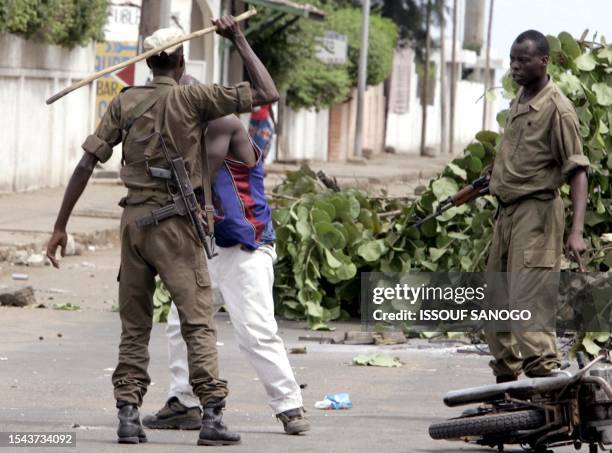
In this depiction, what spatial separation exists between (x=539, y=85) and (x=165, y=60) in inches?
70.3

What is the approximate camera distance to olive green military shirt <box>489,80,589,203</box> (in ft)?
23.5

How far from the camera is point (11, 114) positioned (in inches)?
909

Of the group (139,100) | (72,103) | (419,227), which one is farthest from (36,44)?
(139,100)

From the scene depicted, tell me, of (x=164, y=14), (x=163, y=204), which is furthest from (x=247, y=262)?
(x=164, y=14)

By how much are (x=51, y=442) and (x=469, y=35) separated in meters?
30.1

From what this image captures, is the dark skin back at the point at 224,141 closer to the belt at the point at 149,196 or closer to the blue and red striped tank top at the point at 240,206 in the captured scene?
the blue and red striped tank top at the point at 240,206

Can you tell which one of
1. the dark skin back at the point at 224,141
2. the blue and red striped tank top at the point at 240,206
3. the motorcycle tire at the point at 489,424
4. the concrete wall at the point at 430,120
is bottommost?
the concrete wall at the point at 430,120

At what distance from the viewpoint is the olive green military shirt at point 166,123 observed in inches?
266

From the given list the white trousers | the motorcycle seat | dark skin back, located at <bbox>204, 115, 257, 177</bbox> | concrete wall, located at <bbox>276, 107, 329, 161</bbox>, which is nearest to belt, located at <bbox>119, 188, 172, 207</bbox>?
dark skin back, located at <bbox>204, 115, 257, 177</bbox>

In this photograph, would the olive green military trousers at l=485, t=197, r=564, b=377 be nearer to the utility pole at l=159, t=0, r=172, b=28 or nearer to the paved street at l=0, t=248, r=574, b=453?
the paved street at l=0, t=248, r=574, b=453

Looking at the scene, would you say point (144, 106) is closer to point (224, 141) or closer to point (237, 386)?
point (224, 141)

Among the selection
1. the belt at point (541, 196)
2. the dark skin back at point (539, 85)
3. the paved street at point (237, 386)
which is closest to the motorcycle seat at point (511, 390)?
the paved street at point (237, 386)

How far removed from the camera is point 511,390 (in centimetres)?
625

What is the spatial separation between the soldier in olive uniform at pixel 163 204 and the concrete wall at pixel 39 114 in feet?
52.9
